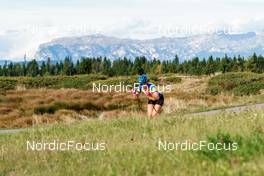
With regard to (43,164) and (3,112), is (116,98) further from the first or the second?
(43,164)

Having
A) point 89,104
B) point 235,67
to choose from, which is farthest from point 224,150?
point 235,67

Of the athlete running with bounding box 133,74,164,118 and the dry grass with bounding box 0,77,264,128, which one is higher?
the athlete running with bounding box 133,74,164,118

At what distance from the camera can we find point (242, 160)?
20.7 ft

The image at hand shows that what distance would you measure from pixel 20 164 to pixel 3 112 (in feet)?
75.0

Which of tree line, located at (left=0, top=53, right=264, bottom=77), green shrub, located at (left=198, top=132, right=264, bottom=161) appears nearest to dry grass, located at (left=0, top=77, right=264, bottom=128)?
green shrub, located at (left=198, top=132, right=264, bottom=161)

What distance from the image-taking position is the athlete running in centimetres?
1583

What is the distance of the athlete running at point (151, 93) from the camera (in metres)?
15.8

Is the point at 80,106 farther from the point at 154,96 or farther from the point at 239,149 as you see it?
the point at 239,149

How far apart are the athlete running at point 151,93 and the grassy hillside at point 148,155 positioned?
9.60 ft

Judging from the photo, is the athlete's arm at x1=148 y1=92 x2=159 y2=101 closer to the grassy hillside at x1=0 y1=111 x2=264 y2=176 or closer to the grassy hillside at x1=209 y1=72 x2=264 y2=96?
the grassy hillside at x1=0 y1=111 x2=264 y2=176

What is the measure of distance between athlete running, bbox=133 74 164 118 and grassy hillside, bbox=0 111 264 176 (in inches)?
115

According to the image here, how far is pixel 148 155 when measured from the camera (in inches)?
302

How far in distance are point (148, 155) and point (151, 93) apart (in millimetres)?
8680

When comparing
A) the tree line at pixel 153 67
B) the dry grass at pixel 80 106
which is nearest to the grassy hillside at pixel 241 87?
the dry grass at pixel 80 106
